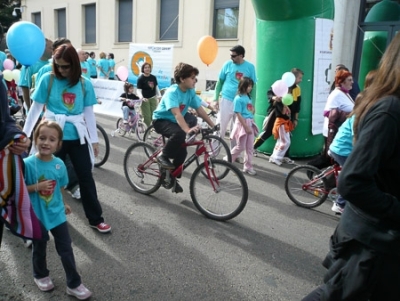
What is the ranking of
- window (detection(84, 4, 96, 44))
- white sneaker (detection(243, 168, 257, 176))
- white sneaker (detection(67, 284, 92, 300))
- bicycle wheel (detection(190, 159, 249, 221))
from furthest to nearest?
window (detection(84, 4, 96, 44)) < white sneaker (detection(243, 168, 257, 176)) < bicycle wheel (detection(190, 159, 249, 221)) < white sneaker (detection(67, 284, 92, 300))

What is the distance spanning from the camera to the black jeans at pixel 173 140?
4309 mm

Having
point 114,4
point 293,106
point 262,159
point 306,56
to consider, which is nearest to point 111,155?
point 262,159

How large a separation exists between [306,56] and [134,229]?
475cm

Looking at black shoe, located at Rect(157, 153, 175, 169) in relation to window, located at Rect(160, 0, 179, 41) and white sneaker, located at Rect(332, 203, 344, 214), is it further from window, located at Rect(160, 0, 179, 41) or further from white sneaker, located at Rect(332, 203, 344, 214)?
window, located at Rect(160, 0, 179, 41)

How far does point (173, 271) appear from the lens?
3119 mm

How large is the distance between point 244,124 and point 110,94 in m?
5.37

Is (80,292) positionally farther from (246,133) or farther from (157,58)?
(157,58)

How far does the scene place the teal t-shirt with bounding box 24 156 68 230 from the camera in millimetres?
2555

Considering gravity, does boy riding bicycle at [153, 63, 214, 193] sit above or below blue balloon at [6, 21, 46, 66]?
below

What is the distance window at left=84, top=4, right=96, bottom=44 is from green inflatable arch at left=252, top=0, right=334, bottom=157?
14814 mm


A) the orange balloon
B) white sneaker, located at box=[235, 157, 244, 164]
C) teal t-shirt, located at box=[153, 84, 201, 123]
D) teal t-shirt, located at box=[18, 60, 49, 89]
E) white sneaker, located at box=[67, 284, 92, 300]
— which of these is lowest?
white sneaker, located at box=[67, 284, 92, 300]

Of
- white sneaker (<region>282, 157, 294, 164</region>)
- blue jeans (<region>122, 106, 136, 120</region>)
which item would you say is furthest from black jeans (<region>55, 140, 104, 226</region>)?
blue jeans (<region>122, 106, 136, 120</region>)

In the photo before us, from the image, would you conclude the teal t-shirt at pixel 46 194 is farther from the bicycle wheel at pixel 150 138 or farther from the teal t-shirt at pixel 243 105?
the teal t-shirt at pixel 243 105

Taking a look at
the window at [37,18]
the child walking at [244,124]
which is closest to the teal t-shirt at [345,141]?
the child walking at [244,124]
